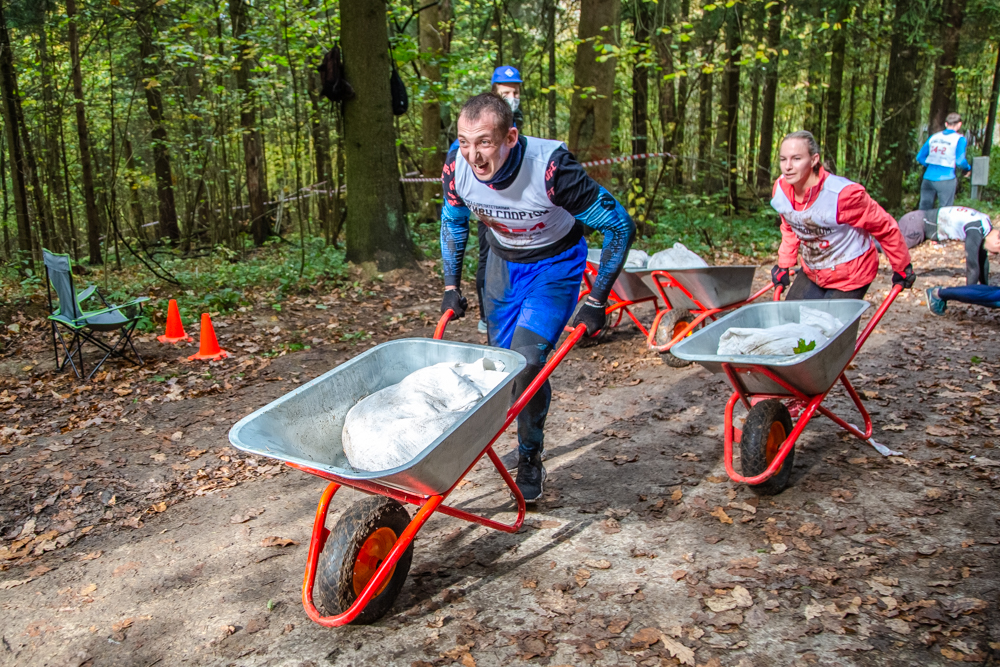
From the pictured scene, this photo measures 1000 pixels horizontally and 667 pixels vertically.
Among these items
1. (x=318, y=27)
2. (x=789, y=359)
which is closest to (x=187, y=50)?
(x=318, y=27)

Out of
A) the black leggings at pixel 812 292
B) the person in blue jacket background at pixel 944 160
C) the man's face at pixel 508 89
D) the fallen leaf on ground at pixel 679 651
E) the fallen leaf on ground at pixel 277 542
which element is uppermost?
the man's face at pixel 508 89

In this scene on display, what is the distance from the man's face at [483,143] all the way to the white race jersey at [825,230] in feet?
6.67

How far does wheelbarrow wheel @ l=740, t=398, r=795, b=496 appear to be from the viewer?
345cm

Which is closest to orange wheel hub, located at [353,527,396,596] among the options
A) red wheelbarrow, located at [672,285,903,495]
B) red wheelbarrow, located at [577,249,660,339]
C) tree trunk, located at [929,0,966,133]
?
red wheelbarrow, located at [672,285,903,495]

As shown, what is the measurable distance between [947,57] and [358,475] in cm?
1605

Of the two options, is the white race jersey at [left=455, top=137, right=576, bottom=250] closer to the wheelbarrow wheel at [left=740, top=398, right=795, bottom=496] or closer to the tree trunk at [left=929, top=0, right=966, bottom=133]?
the wheelbarrow wheel at [left=740, top=398, right=795, bottom=496]

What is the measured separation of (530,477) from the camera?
3.64m

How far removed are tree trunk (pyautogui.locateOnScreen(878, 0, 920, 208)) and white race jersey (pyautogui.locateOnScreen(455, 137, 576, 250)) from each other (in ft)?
41.9

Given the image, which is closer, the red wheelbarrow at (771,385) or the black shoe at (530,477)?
the red wheelbarrow at (771,385)

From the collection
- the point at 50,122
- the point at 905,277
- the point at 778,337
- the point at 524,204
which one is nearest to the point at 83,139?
the point at 50,122

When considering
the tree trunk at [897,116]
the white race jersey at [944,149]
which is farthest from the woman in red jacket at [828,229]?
the tree trunk at [897,116]

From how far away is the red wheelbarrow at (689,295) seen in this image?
5.61 metres

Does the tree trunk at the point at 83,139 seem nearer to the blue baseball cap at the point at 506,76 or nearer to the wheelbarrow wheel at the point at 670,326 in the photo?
the blue baseball cap at the point at 506,76

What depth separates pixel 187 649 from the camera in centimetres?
261
